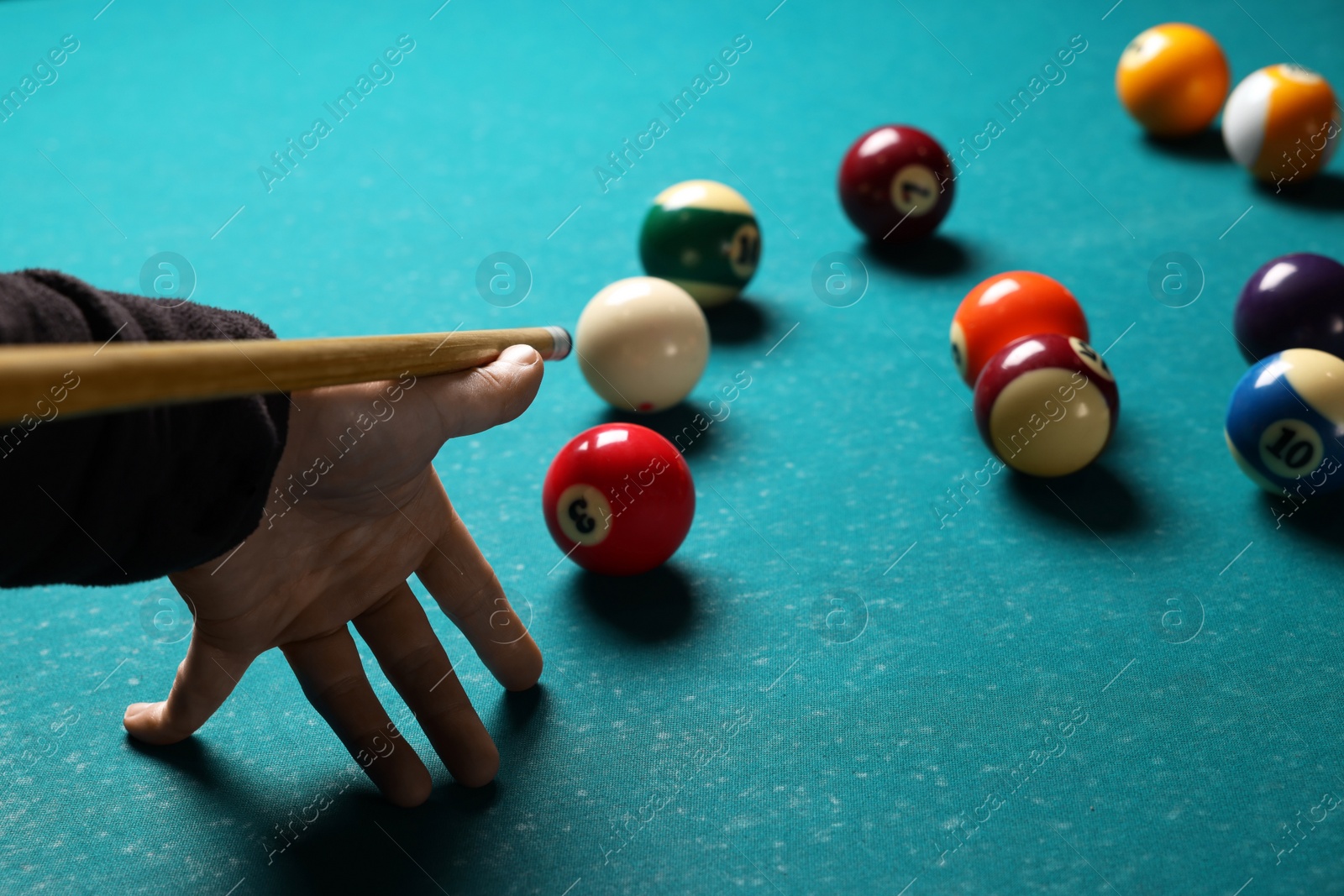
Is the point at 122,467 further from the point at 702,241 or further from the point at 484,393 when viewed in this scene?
the point at 702,241

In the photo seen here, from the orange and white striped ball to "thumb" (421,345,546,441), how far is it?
8.88 feet

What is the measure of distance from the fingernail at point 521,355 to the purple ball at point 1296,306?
5.64 ft

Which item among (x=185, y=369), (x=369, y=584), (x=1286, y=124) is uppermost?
(x=185, y=369)

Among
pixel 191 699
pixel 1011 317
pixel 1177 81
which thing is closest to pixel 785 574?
pixel 1011 317

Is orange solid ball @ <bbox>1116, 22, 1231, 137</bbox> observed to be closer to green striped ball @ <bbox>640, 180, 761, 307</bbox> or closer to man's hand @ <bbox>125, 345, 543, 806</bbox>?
green striped ball @ <bbox>640, 180, 761, 307</bbox>

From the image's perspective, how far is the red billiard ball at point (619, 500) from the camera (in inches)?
81.0

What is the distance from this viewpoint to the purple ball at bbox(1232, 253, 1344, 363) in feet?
8.13

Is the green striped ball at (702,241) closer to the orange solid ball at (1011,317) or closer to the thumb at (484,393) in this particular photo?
the orange solid ball at (1011,317)

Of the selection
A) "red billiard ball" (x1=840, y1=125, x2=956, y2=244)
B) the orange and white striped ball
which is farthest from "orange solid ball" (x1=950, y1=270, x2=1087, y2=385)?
the orange and white striped ball

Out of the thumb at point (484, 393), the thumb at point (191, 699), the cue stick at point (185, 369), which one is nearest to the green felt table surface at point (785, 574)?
the thumb at point (191, 699)

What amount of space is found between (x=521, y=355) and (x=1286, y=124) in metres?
2.73

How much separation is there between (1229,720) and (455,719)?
117 centimetres

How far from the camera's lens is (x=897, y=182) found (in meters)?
3.23

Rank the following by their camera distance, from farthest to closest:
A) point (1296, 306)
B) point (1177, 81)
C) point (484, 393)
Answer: point (1177, 81) < point (1296, 306) < point (484, 393)
